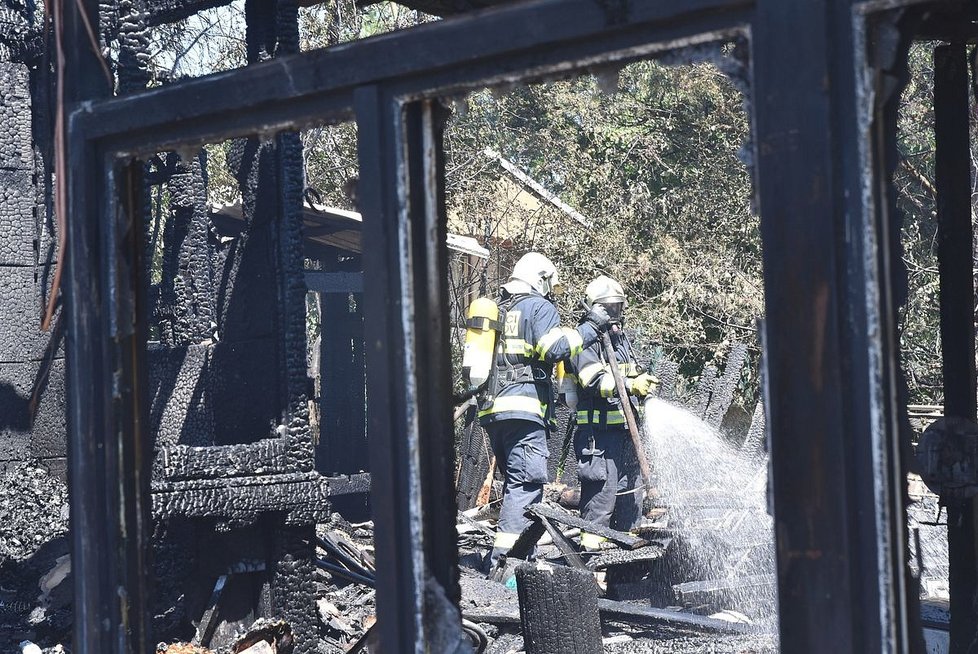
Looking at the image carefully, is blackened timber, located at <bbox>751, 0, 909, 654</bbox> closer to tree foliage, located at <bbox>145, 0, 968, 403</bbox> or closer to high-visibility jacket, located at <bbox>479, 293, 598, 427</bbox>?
high-visibility jacket, located at <bbox>479, 293, 598, 427</bbox>

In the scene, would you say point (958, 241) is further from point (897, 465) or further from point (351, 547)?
point (351, 547)

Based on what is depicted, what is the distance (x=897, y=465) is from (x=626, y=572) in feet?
17.7

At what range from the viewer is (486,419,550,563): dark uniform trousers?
7.88 m

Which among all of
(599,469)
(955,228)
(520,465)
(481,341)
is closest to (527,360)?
(481,341)

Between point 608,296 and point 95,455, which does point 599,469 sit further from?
point 95,455

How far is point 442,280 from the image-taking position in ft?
6.77

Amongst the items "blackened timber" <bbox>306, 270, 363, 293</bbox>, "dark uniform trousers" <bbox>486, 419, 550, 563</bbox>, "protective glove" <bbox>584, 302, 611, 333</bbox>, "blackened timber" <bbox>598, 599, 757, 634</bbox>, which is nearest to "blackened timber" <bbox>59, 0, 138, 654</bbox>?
"blackened timber" <bbox>598, 599, 757, 634</bbox>

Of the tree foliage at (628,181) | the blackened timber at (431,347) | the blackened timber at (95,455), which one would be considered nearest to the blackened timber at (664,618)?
the blackened timber at (95,455)

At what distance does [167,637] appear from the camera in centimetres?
552

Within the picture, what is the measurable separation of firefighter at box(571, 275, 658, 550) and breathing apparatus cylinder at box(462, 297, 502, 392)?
90cm

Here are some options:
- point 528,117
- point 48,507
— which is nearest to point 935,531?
point 48,507

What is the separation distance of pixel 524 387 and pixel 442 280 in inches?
240

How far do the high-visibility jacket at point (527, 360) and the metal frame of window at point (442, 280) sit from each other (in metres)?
5.69

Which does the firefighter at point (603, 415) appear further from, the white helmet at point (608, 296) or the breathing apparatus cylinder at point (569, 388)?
the breathing apparatus cylinder at point (569, 388)
